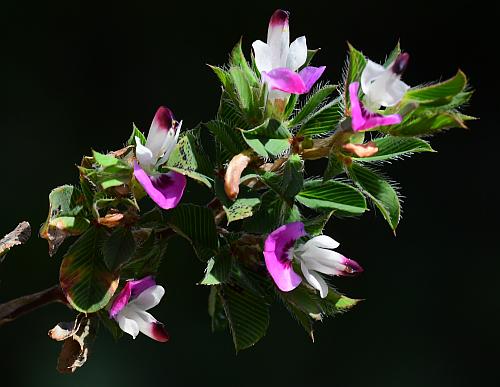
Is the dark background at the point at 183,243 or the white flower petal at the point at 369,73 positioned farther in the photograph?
the dark background at the point at 183,243

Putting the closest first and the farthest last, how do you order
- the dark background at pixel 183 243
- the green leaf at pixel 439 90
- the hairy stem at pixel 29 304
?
the green leaf at pixel 439 90 < the hairy stem at pixel 29 304 < the dark background at pixel 183 243

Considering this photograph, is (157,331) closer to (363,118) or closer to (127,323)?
(127,323)

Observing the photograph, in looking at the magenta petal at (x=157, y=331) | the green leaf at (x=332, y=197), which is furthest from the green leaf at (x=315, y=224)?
the magenta petal at (x=157, y=331)

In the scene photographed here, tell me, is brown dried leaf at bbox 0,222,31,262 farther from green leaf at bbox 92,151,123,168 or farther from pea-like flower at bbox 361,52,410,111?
pea-like flower at bbox 361,52,410,111

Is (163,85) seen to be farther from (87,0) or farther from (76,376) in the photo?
(76,376)

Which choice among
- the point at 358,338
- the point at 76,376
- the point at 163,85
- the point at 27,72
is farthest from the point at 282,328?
the point at 27,72

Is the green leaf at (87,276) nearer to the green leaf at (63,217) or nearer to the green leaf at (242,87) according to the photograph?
the green leaf at (63,217)
